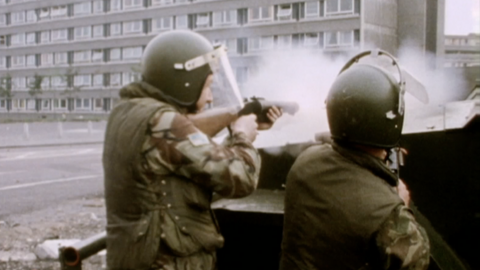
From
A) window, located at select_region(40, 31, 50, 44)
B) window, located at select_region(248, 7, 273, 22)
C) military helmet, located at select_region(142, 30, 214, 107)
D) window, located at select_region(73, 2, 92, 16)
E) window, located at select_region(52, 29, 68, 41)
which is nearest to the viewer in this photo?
military helmet, located at select_region(142, 30, 214, 107)

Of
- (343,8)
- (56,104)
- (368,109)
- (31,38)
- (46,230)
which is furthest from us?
(56,104)

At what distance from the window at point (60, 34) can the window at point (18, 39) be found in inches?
136

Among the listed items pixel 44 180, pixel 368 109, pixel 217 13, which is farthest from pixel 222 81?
pixel 217 13

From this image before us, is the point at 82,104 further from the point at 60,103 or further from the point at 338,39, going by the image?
the point at 338,39

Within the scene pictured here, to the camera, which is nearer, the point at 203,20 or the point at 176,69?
the point at 176,69

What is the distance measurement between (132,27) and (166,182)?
52.6m

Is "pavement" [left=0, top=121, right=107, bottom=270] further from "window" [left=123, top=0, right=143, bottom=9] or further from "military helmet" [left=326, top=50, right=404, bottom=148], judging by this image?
"window" [left=123, top=0, right=143, bottom=9]

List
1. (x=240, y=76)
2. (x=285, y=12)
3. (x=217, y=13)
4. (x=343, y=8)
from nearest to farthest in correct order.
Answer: (x=240, y=76), (x=343, y=8), (x=285, y=12), (x=217, y=13)

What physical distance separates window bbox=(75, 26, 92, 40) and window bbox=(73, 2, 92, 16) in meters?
1.38

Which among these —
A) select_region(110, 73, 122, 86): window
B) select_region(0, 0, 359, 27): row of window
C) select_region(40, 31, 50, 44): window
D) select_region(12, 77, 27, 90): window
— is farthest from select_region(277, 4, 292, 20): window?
select_region(12, 77, 27, 90): window

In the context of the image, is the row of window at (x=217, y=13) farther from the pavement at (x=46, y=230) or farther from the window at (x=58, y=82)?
the window at (x=58, y=82)

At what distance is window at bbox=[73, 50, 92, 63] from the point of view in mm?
58906

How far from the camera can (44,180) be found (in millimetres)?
11711

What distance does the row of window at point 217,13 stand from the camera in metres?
26.1
